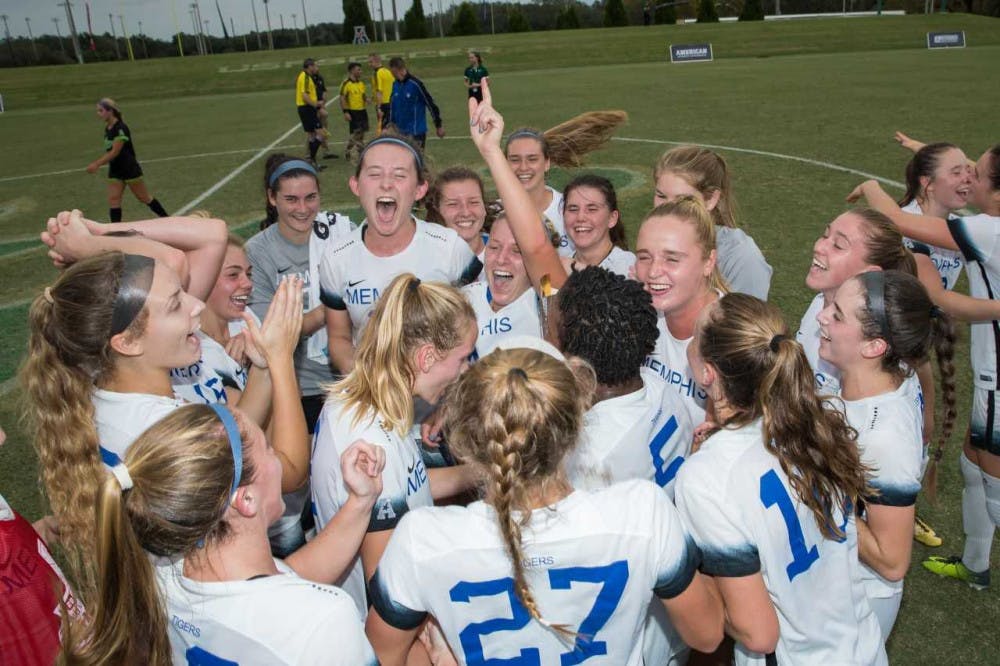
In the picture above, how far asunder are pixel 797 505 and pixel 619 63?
38719 millimetres

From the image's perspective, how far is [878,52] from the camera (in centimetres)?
3600

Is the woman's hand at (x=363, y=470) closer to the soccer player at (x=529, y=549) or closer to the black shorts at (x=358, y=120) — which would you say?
the soccer player at (x=529, y=549)

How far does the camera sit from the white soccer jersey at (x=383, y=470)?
2887 mm

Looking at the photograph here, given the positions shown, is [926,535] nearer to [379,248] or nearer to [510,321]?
[510,321]

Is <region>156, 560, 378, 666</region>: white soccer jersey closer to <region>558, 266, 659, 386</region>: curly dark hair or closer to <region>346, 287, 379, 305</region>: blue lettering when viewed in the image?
<region>558, 266, 659, 386</region>: curly dark hair

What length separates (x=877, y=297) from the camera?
3248 mm

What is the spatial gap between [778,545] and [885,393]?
1.06m

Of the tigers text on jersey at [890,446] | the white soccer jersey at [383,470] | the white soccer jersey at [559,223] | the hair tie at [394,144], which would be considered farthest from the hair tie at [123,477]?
the white soccer jersey at [559,223]

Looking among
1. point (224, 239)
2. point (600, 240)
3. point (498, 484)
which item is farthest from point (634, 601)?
point (600, 240)

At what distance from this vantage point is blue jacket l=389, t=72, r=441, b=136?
19484 millimetres

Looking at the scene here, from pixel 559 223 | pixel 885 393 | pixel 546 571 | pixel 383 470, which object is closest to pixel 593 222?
pixel 559 223

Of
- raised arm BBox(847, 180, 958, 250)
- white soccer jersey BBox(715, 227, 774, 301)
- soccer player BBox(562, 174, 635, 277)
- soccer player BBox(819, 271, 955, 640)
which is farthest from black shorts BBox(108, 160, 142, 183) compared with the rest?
soccer player BBox(819, 271, 955, 640)

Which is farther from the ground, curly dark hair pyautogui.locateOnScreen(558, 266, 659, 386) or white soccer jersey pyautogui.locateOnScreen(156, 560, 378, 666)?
curly dark hair pyautogui.locateOnScreen(558, 266, 659, 386)

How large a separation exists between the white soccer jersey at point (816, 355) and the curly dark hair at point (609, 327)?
139 centimetres
